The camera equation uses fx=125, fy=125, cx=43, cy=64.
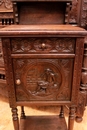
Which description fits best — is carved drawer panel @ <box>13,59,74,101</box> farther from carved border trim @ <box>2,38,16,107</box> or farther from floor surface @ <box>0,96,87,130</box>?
floor surface @ <box>0,96,87,130</box>

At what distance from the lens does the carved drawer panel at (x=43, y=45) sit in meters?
0.63

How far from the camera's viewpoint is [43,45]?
24.7 inches

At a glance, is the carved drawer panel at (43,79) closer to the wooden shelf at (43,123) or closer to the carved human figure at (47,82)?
the carved human figure at (47,82)

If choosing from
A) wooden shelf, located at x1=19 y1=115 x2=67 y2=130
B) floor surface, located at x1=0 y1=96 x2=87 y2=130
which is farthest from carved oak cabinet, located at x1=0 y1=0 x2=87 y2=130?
floor surface, located at x1=0 y1=96 x2=87 y2=130

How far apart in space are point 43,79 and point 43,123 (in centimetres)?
55

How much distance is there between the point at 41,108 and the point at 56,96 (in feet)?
2.40

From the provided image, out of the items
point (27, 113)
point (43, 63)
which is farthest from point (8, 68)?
point (27, 113)

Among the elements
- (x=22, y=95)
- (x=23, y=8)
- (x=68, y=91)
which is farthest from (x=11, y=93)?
(x=23, y=8)

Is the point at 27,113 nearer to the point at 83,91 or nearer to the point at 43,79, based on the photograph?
the point at 83,91

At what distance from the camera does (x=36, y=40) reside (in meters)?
0.63

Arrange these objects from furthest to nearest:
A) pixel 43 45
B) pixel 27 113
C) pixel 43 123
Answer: pixel 27 113 → pixel 43 123 → pixel 43 45

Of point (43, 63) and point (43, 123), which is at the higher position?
point (43, 63)

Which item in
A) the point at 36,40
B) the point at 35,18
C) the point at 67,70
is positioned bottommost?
the point at 67,70

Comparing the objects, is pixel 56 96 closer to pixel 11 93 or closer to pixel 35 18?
pixel 11 93
